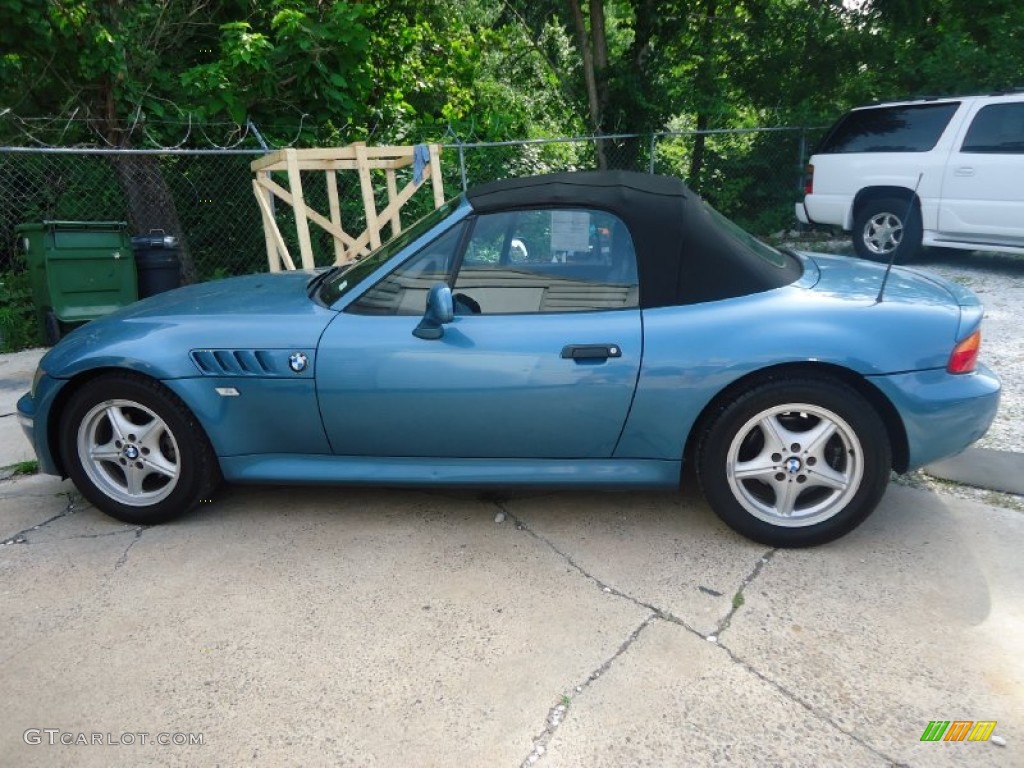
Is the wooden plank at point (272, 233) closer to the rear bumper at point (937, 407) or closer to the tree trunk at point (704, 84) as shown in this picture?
the rear bumper at point (937, 407)

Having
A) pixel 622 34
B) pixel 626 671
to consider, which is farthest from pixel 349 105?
pixel 622 34

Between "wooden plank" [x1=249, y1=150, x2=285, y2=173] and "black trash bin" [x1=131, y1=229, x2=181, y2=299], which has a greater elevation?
"wooden plank" [x1=249, y1=150, x2=285, y2=173]

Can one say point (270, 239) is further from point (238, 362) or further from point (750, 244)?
point (750, 244)

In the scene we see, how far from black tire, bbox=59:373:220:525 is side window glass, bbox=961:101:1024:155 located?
26.5 ft

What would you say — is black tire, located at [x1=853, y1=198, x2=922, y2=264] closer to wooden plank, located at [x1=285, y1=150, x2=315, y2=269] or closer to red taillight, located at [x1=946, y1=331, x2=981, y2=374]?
red taillight, located at [x1=946, y1=331, x2=981, y2=374]

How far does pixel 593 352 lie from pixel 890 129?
7.37 meters

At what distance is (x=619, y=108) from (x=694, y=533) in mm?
9580

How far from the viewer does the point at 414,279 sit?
10.9 feet

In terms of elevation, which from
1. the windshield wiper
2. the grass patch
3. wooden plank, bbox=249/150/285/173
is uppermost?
wooden plank, bbox=249/150/285/173

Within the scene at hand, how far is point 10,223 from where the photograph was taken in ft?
26.7

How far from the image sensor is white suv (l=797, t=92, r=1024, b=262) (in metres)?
7.75

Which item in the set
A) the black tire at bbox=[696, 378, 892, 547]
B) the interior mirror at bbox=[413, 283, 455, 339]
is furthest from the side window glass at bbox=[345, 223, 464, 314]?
the black tire at bbox=[696, 378, 892, 547]

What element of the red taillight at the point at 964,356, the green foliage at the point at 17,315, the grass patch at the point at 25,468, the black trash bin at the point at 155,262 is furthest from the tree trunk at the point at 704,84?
the grass patch at the point at 25,468

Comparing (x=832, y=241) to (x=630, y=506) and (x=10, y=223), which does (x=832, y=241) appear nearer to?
(x=630, y=506)
